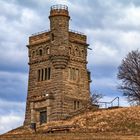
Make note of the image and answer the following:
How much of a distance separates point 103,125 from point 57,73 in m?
20.3

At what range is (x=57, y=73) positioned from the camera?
87.6 metres

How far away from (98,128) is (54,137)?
909 cm

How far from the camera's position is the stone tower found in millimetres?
87000

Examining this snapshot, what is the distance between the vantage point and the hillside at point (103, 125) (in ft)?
201

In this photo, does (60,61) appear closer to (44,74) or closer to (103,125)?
(44,74)

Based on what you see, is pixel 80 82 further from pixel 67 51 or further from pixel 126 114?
pixel 126 114

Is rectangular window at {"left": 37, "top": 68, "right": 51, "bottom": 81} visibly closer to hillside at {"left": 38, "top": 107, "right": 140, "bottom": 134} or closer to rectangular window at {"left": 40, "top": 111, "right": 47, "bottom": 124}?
rectangular window at {"left": 40, "top": 111, "right": 47, "bottom": 124}

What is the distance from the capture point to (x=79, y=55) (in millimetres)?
91875

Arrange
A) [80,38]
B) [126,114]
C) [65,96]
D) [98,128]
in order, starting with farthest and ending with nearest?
1. [80,38]
2. [65,96]
3. [126,114]
4. [98,128]

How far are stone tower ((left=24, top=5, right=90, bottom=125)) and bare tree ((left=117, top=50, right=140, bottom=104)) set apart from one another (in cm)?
606

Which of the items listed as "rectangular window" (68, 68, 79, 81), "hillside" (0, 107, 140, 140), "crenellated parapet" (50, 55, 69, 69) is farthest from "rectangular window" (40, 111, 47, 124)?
"hillside" (0, 107, 140, 140)

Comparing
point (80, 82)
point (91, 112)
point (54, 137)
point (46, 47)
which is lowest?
point (54, 137)

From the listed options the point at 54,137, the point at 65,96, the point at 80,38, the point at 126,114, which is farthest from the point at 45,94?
the point at 54,137

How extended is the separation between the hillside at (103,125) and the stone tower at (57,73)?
7.91 meters
